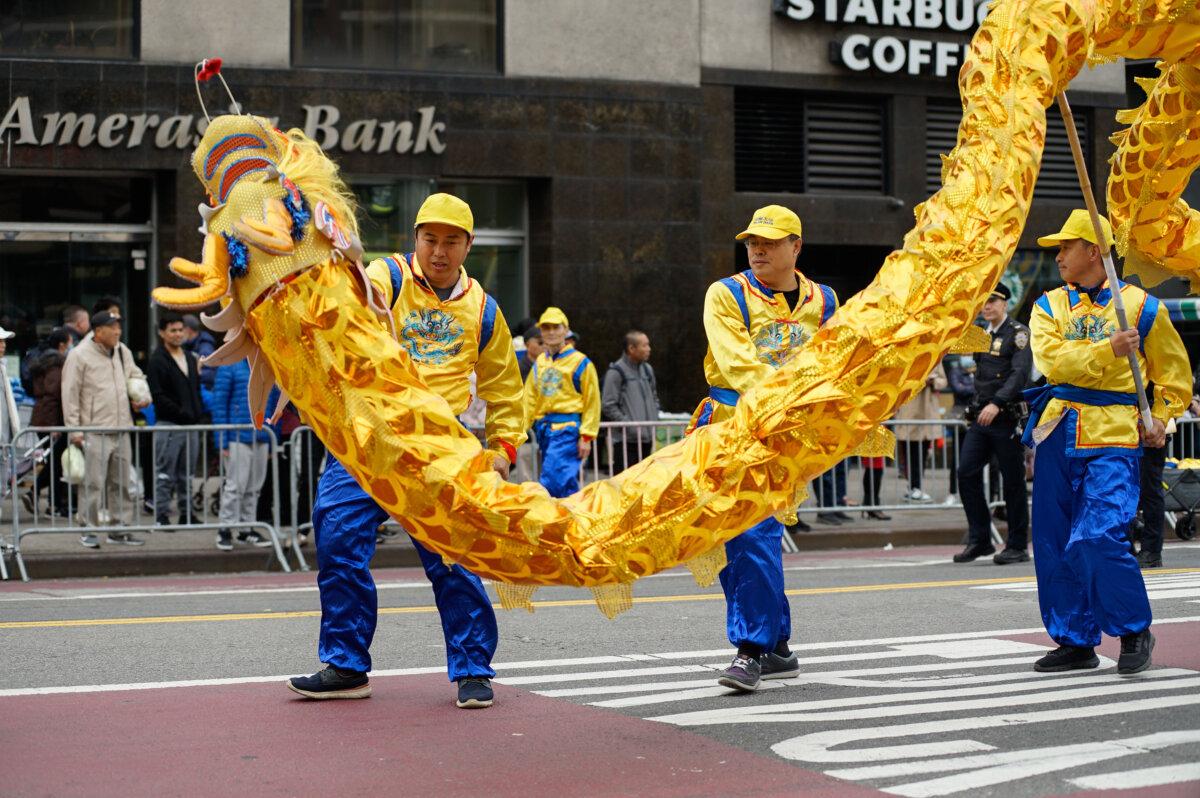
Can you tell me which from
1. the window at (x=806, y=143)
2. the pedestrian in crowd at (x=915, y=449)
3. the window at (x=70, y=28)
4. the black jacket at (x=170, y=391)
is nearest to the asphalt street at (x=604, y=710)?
the black jacket at (x=170, y=391)

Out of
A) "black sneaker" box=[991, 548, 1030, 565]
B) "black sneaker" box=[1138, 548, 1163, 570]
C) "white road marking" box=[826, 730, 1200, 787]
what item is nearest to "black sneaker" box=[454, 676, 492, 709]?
"white road marking" box=[826, 730, 1200, 787]

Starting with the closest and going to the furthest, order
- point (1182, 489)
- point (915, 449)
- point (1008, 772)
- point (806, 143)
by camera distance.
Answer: point (1008, 772) < point (1182, 489) < point (915, 449) < point (806, 143)

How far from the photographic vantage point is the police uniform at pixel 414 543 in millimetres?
6996

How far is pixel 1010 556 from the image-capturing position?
43.7 feet

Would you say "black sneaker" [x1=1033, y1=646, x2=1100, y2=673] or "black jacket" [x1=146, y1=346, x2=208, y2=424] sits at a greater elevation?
"black jacket" [x1=146, y1=346, x2=208, y2=424]

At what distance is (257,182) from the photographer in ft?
18.3

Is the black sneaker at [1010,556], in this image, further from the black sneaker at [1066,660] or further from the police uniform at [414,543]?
the police uniform at [414,543]

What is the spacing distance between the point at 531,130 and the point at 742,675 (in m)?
14.6

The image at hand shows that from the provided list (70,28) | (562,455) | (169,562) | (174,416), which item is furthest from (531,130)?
(169,562)

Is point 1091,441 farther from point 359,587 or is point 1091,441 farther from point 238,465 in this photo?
point 238,465

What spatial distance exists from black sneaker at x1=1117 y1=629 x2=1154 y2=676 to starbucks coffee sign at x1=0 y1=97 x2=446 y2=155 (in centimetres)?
1373

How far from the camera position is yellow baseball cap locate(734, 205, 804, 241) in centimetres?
756

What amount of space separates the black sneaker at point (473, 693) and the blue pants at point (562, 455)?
7.82 m

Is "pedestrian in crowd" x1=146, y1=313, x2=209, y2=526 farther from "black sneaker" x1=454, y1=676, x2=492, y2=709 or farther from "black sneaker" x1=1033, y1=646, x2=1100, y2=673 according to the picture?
"black sneaker" x1=1033, y1=646, x2=1100, y2=673
